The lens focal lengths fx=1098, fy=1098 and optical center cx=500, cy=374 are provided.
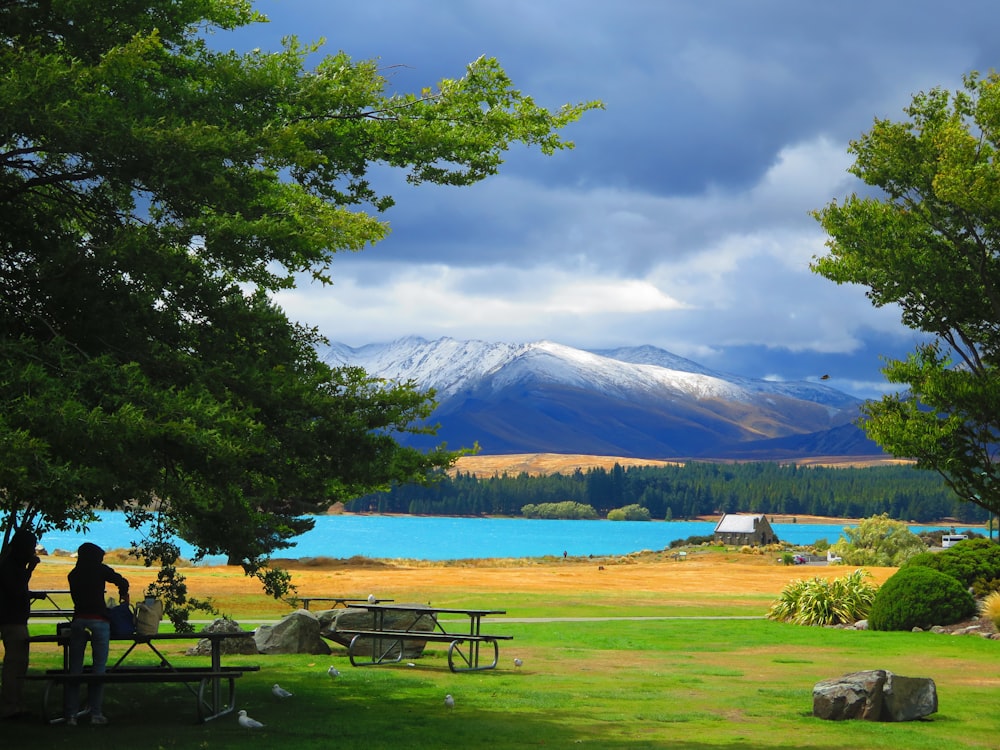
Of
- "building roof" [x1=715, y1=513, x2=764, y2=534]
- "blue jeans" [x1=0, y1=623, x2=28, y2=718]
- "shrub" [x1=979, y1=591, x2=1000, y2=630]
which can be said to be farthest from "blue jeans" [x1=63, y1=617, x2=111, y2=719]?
"building roof" [x1=715, y1=513, x2=764, y2=534]

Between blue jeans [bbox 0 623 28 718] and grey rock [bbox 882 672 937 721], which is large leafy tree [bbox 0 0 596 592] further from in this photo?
grey rock [bbox 882 672 937 721]

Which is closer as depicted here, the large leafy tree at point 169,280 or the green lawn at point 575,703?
the large leafy tree at point 169,280

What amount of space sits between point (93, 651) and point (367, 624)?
30.6 feet

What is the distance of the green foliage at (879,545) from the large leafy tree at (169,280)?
54.5m

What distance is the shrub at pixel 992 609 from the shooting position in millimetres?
25547

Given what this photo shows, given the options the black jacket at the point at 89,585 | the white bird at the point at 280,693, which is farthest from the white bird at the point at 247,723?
the white bird at the point at 280,693

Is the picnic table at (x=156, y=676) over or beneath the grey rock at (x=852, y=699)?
over

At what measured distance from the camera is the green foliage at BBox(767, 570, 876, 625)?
29891mm

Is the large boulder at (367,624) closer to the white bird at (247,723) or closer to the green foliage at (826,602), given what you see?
the white bird at (247,723)

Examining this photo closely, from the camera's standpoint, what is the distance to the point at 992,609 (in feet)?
84.8

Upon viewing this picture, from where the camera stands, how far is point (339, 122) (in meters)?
15.1

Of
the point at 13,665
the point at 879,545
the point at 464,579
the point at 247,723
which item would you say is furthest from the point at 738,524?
the point at 13,665

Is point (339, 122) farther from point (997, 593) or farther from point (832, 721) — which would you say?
point (997, 593)

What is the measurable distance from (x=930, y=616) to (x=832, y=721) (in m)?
15.5
